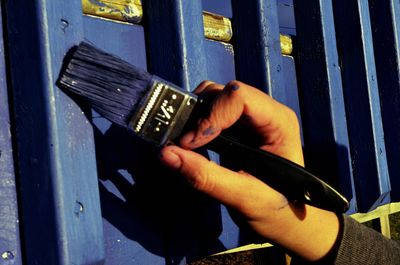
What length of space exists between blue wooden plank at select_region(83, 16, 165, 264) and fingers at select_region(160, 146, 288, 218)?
21 cm

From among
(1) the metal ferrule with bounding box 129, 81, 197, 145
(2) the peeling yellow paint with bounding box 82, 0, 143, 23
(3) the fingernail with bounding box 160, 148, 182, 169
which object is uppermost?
(2) the peeling yellow paint with bounding box 82, 0, 143, 23

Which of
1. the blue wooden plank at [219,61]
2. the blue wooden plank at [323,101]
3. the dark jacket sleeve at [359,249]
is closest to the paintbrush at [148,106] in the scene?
the dark jacket sleeve at [359,249]

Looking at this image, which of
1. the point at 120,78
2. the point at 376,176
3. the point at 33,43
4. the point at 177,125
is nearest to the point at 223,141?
the point at 177,125

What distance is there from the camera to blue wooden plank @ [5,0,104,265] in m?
0.91

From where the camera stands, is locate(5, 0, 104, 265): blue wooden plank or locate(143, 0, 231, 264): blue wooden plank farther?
locate(143, 0, 231, 264): blue wooden plank

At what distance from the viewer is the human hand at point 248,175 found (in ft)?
3.17

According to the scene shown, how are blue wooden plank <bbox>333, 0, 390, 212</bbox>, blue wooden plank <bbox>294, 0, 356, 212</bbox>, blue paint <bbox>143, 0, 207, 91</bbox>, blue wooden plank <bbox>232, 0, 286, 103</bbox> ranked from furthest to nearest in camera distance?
blue wooden plank <bbox>333, 0, 390, 212</bbox> → blue wooden plank <bbox>294, 0, 356, 212</bbox> → blue wooden plank <bbox>232, 0, 286, 103</bbox> → blue paint <bbox>143, 0, 207, 91</bbox>

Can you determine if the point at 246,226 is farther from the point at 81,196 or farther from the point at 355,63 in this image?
the point at 355,63

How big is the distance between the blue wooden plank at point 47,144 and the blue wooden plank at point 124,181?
0.13 metres

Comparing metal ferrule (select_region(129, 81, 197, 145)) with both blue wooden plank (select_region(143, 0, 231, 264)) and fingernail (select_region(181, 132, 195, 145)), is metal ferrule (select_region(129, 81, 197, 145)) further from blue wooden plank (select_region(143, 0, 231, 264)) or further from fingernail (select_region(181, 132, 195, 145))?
blue wooden plank (select_region(143, 0, 231, 264))

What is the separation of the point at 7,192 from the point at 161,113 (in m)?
0.30

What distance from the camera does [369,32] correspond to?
1754 mm

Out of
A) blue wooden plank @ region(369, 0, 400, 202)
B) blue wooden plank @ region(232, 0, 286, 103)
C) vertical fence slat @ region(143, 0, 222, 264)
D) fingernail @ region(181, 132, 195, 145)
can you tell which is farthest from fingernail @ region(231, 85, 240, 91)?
blue wooden plank @ region(369, 0, 400, 202)

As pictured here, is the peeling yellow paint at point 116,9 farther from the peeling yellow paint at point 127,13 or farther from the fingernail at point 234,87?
the fingernail at point 234,87
